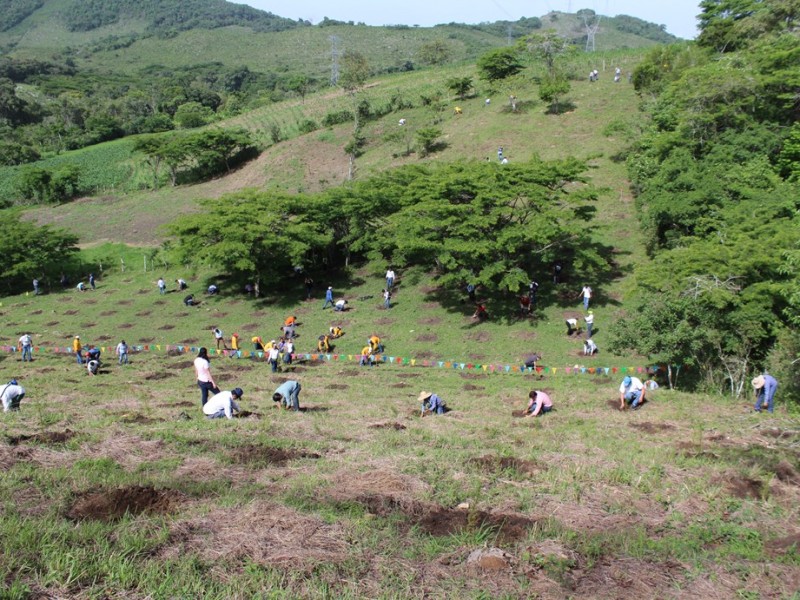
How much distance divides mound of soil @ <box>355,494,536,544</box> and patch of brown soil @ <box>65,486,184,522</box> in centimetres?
263

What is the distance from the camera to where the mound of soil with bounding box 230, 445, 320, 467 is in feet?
31.8

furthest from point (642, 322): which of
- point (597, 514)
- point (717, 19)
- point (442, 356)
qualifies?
point (717, 19)

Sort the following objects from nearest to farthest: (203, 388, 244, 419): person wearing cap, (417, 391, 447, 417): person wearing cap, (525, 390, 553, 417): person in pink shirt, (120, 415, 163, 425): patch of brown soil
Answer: (120, 415, 163, 425): patch of brown soil → (203, 388, 244, 419): person wearing cap → (525, 390, 553, 417): person in pink shirt → (417, 391, 447, 417): person wearing cap

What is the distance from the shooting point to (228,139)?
64.3 m

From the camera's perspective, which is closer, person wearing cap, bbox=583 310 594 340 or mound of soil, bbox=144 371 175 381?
mound of soil, bbox=144 371 175 381

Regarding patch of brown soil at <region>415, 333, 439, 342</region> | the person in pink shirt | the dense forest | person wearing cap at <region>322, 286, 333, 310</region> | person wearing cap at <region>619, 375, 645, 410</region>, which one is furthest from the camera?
person wearing cap at <region>322, 286, 333, 310</region>

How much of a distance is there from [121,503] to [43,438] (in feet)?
13.2

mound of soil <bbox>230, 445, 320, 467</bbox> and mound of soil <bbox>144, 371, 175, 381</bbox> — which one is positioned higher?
mound of soil <bbox>230, 445, 320, 467</bbox>

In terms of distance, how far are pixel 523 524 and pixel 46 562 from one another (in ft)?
18.5

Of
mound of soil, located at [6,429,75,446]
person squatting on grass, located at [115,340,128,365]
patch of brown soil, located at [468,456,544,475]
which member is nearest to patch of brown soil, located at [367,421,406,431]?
patch of brown soil, located at [468,456,544,475]

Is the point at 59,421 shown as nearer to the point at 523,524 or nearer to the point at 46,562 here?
the point at 46,562

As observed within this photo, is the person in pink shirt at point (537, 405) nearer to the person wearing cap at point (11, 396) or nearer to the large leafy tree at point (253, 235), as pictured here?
the person wearing cap at point (11, 396)

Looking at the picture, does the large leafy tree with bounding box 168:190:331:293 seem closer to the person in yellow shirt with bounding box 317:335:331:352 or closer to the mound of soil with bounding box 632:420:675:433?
the person in yellow shirt with bounding box 317:335:331:352

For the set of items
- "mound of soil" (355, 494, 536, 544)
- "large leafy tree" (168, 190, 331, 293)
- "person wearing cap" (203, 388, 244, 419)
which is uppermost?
"large leafy tree" (168, 190, 331, 293)
